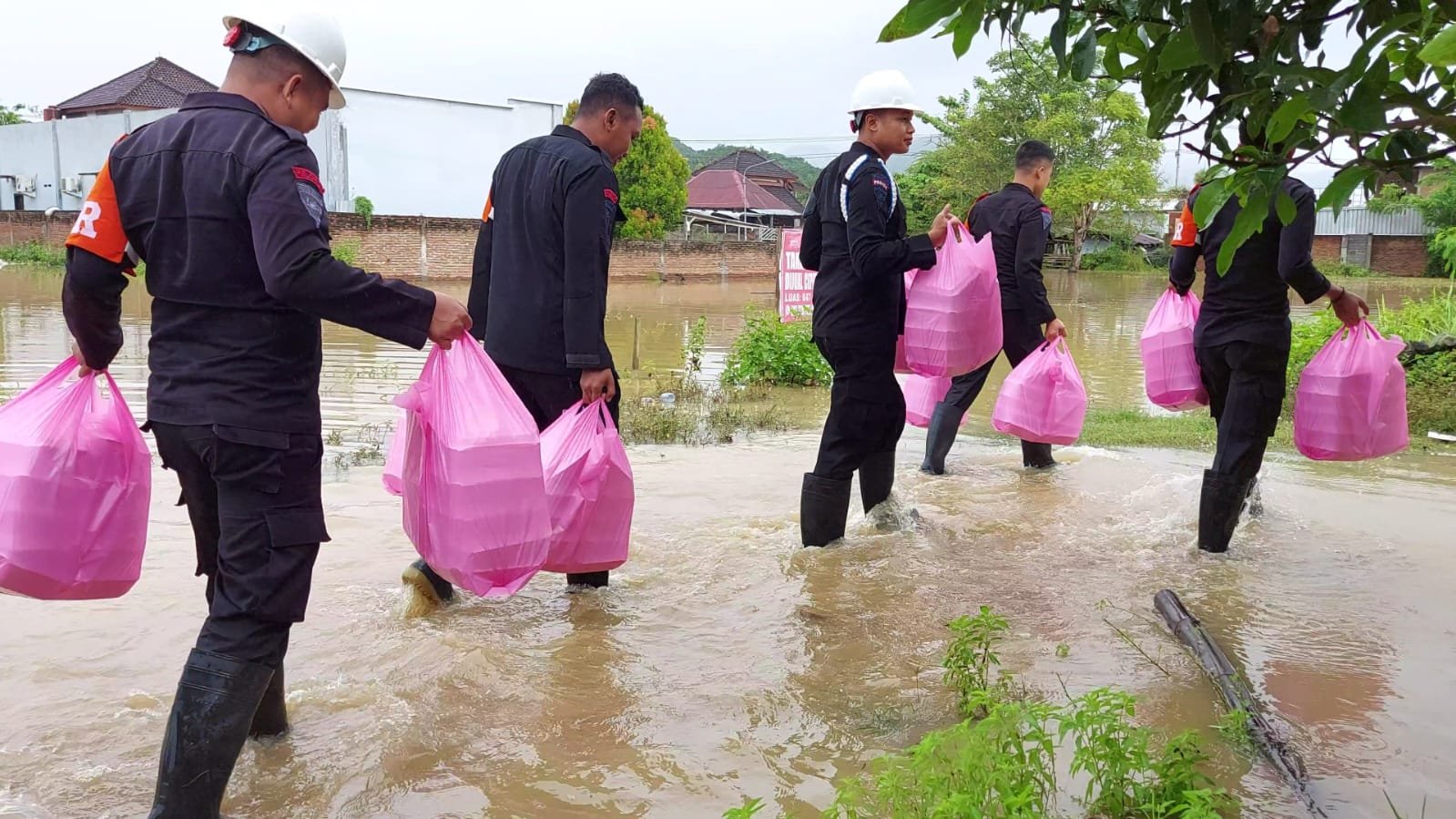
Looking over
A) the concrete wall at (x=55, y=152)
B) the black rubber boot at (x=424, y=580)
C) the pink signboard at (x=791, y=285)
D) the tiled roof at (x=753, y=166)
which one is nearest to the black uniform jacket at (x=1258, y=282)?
the black rubber boot at (x=424, y=580)

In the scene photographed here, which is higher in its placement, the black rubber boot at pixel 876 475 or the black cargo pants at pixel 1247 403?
the black cargo pants at pixel 1247 403

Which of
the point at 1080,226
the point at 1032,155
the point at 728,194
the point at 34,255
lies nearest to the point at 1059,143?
the point at 1080,226

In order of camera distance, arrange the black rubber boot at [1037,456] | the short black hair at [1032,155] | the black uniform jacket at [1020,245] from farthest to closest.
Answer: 1. the black rubber boot at [1037,456]
2. the short black hair at [1032,155]
3. the black uniform jacket at [1020,245]

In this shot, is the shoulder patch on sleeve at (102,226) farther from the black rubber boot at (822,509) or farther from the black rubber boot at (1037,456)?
Result: the black rubber boot at (1037,456)

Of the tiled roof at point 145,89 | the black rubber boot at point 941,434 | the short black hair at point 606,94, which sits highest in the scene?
the tiled roof at point 145,89

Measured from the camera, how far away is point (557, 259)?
12.6 ft

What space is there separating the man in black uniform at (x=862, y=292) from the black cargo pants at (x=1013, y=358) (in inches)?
69.0

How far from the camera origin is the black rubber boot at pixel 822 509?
180 inches

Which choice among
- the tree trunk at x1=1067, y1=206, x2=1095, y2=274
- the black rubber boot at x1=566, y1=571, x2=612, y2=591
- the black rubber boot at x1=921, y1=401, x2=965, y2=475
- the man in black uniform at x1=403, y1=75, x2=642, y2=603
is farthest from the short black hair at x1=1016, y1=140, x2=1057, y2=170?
the tree trunk at x1=1067, y1=206, x2=1095, y2=274

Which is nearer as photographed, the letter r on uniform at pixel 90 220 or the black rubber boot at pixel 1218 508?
the letter r on uniform at pixel 90 220

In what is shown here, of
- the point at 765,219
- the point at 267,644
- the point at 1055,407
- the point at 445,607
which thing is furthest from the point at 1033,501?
the point at 765,219

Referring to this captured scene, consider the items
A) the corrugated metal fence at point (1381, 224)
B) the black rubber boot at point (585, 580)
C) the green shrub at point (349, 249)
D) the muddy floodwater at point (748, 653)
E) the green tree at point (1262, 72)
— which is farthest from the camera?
the corrugated metal fence at point (1381, 224)

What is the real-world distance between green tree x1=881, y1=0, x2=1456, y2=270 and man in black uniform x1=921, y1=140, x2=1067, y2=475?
383cm

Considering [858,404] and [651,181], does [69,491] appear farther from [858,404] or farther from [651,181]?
[651,181]
